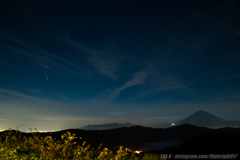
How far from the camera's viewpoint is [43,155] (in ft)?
15.0

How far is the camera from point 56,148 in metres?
4.61

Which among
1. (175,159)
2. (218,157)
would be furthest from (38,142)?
(218,157)

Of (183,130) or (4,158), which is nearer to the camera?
(4,158)

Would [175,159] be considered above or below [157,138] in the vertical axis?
above

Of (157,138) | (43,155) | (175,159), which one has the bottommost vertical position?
(157,138)

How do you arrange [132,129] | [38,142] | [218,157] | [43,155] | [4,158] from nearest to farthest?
[4,158], [43,155], [38,142], [218,157], [132,129]

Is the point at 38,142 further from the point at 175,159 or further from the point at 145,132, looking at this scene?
the point at 145,132

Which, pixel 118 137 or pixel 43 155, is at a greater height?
pixel 43 155

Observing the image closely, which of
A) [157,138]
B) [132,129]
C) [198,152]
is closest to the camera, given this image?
[198,152]

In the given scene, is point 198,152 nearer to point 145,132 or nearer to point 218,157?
point 218,157

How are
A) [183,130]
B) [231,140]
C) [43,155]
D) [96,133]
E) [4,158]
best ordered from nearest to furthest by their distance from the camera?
1. [4,158]
2. [43,155]
3. [231,140]
4. [96,133]
5. [183,130]

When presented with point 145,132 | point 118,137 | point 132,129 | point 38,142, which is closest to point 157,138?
point 145,132

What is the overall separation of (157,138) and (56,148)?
947 inches

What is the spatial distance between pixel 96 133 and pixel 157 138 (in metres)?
11.2
